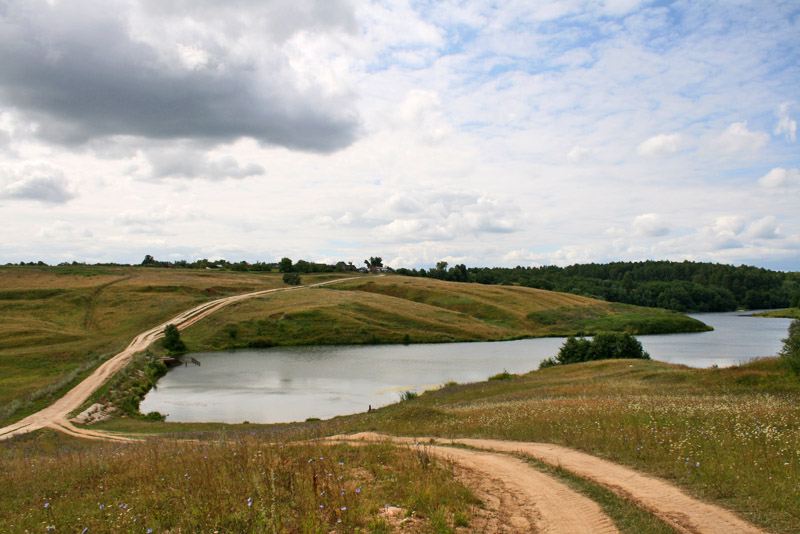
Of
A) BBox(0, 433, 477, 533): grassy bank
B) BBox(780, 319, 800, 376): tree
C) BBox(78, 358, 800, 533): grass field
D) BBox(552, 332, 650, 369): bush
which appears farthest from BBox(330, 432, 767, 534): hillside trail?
BBox(552, 332, 650, 369): bush

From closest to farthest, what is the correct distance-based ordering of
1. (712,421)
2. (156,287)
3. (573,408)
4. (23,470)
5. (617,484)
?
(617,484)
(23,470)
(712,421)
(573,408)
(156,287)

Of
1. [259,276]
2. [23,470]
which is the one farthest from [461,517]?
[259,276]

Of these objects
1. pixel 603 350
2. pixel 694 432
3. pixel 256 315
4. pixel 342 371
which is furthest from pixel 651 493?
pixel 256 315

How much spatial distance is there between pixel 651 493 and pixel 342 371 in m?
56.3

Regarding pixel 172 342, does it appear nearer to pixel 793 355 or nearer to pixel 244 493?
pixel 793 355

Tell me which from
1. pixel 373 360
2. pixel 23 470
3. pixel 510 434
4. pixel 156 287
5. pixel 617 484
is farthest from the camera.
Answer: pixel 156 287

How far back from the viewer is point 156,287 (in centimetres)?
11838

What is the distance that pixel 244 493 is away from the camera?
819 centimetres

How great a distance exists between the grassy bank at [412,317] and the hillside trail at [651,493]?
81.3 meters

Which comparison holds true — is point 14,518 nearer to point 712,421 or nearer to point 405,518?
point 405,518

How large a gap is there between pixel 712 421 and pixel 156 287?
4930 inches

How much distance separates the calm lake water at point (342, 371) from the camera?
44.1 metres

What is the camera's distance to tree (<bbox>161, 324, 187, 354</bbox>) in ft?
262

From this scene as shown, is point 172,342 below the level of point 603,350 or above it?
above
